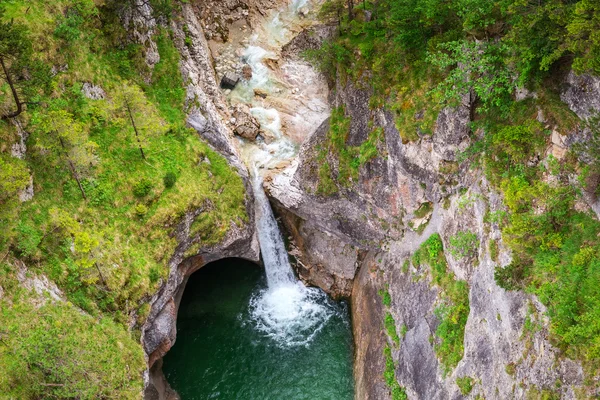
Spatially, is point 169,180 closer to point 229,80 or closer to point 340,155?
point 340,155

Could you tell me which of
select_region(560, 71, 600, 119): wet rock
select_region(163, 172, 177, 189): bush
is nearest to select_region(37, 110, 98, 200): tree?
select_region(163, 172, 177, 189): bush

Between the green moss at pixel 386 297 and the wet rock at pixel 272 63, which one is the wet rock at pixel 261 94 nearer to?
the wet rock at pixel 272 63

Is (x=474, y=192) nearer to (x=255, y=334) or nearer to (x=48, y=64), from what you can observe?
(x=255, y=334)

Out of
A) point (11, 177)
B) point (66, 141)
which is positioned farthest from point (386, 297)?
point (11, 177)

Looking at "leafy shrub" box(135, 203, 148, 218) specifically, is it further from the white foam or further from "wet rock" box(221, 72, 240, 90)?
"wet rock" box(221, 72, 240, 90)

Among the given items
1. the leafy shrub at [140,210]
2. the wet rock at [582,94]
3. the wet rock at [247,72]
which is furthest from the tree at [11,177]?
the wet rock at [582,94]

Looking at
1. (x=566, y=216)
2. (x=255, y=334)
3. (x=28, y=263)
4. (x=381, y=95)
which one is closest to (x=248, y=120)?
(x=381, y=95)
